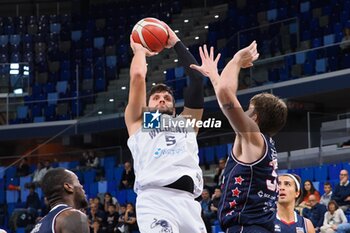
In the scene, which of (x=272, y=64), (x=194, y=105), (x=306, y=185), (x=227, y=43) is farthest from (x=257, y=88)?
(x=194, y=105)

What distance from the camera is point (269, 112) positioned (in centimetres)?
532

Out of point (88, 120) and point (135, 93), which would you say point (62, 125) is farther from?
point (135, 93)

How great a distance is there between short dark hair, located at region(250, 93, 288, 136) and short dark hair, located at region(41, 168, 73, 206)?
4.22 ft

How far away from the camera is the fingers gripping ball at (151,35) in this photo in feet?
20.9

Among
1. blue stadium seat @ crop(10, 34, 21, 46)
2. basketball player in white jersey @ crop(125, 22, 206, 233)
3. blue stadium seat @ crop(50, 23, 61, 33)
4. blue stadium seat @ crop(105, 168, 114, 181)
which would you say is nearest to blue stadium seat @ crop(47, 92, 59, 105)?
blue stadium seat @ crop(10, 34, 21, 46)

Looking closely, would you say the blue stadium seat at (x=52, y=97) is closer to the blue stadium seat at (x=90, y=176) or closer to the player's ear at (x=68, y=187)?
the blue stadium seat at (x=90, y=176)

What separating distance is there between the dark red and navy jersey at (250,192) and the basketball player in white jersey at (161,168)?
19.9 inches

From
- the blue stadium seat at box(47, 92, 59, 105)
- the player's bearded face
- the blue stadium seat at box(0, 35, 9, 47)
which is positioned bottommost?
the blue stadium seat at box(47, 92, 59, 105)

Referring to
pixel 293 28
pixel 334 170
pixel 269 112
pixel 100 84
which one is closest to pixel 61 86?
pixel 100 84

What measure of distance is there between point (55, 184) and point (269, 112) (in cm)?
144

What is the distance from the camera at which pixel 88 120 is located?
23219 mm

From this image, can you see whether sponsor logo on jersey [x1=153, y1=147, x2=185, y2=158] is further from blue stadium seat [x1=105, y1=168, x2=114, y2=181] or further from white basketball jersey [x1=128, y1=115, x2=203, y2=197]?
blue stadium seat [x1=105, y1=168, x2=114, y2=181]

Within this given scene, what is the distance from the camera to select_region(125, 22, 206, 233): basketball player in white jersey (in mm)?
5746

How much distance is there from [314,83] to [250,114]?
1455cm
